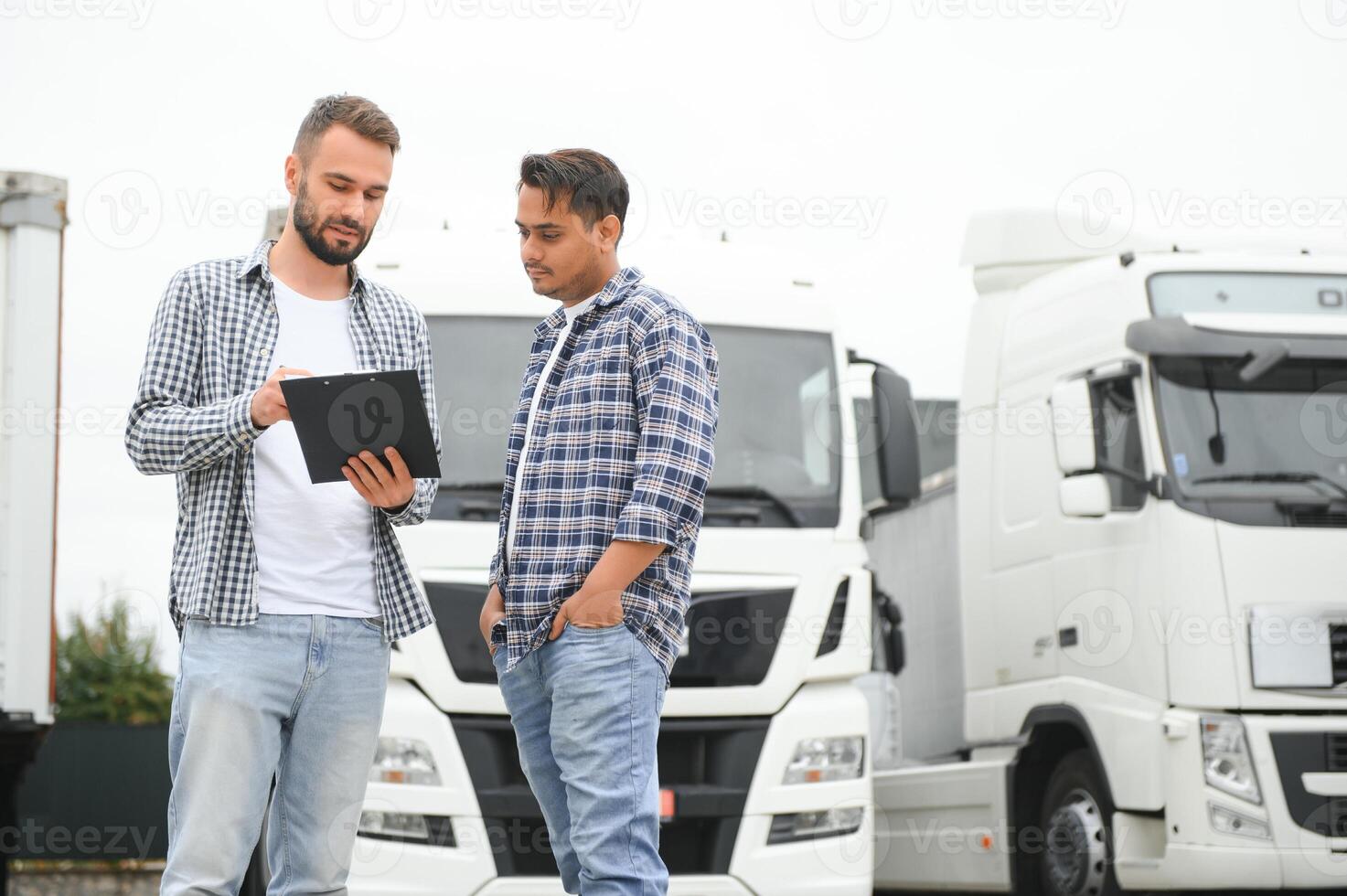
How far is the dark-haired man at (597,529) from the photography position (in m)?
3.12

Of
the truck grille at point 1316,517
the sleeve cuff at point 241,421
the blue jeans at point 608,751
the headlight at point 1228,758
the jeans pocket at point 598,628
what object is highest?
the sleeve cuff at point 241,421

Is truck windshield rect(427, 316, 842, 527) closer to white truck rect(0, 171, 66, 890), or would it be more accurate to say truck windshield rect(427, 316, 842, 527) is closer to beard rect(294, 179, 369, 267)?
white truck rect(0, 171, 66, 890)

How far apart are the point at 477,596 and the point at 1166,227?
437 cm

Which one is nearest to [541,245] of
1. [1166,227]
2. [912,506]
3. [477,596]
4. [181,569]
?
[181,569]

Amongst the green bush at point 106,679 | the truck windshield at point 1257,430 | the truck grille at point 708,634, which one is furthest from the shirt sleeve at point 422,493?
the green bush at point 106,679

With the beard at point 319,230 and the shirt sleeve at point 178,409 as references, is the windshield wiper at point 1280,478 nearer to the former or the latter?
the beard at point 319,230

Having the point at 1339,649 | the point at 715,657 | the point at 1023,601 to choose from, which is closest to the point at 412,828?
the point at 715,657

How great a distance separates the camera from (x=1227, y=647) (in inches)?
253

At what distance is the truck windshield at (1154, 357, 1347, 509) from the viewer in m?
6.60

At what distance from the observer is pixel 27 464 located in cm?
702

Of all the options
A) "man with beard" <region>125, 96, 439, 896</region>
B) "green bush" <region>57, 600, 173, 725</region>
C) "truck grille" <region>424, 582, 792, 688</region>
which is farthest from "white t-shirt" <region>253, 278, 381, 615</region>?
"green bush" <region>57, 600, 173, 725</region>

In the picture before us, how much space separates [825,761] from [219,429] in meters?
3.62

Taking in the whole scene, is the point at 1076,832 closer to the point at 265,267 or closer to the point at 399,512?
the point at 399,512

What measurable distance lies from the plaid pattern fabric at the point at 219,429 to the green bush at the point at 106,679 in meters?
20.1
